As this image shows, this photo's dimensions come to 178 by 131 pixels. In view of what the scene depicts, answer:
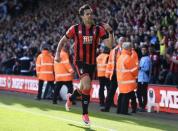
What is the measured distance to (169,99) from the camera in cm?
1600

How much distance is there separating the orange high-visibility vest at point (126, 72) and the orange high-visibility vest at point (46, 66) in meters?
4.95

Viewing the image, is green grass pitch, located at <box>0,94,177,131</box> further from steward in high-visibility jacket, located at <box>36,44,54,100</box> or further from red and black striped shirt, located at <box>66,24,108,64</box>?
steward in high-visibility jacket, located at <box>36,44,54,100</box>

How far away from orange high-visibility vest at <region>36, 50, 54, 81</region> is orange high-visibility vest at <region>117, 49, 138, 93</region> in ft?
16.2

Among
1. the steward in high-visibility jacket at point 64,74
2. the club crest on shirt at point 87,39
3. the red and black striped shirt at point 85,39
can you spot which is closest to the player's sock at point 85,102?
the red and black striped shirt at point 85,39

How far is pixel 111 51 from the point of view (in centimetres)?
1644

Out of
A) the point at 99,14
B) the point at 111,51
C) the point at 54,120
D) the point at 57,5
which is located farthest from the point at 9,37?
the point at 54,120

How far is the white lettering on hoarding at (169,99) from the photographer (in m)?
15.8

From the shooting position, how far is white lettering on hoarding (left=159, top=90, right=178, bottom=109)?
15789 mm

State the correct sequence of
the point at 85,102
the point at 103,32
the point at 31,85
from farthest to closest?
the point at 31,85
the point at 103,32
the point at 85,102

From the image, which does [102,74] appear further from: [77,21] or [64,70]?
[77,21]

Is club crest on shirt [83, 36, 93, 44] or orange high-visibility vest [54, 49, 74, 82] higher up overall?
club crest on shirt [83, 36, 93, 44]

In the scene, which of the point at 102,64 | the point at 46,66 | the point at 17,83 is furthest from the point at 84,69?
the point at 17,83

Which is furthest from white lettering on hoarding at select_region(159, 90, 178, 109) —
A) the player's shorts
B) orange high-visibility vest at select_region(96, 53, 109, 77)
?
the player's shorts

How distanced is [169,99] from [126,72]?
1.65 metres
